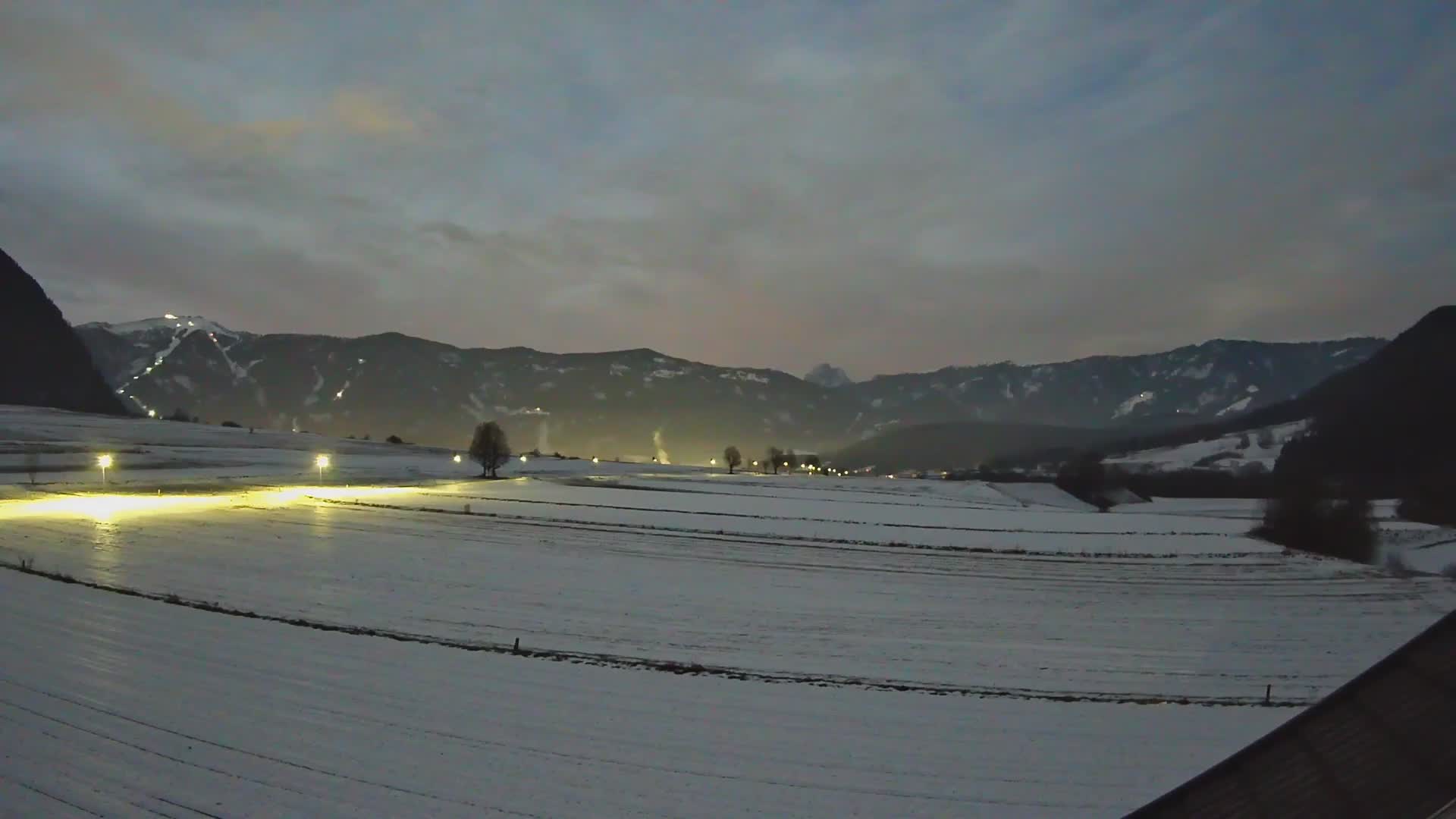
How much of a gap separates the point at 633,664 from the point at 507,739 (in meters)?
6.38

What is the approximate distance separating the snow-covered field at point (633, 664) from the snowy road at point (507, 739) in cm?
8

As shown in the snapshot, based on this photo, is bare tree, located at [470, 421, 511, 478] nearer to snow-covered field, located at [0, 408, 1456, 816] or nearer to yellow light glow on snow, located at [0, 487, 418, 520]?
yellow light glow on snow, located at [0, 487, 418, 520]

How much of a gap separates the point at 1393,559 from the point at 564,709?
58931 mm

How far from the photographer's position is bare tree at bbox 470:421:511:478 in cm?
11569

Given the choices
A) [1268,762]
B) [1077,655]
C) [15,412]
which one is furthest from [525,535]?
[15,412]

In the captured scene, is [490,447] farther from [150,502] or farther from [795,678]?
[795,678]

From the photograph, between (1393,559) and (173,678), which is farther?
(1393,559)

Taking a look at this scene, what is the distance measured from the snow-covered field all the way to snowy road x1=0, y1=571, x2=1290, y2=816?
79mm

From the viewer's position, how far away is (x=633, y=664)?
72.7ft

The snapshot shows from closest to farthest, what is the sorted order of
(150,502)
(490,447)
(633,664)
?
(633,664) < (150,502) < (490,447)

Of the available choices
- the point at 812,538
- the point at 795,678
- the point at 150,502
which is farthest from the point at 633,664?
the point at 150,502

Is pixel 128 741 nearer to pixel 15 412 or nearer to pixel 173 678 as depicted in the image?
pixel 173 678

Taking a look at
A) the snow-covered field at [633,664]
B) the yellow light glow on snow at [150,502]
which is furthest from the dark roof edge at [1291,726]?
the yellow light glow on snow at [150,502]

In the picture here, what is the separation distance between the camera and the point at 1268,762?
14.4 ft
